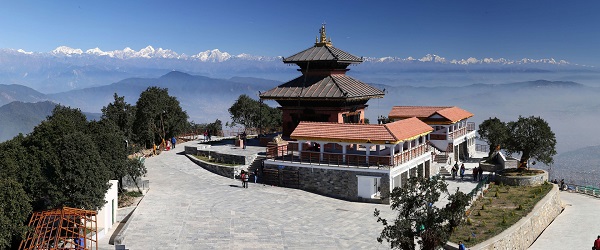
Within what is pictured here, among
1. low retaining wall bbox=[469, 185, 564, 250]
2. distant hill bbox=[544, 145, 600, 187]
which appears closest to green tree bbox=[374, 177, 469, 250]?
low retaining wall bbox=[469, 185, 564, 250]

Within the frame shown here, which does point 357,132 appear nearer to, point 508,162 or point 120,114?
point 508,162

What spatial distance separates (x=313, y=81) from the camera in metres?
39.1

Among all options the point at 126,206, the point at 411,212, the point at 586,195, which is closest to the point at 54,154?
the point at 126,206

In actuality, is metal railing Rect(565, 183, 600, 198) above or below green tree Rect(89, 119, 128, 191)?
below

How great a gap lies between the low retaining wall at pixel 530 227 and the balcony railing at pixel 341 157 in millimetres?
6657

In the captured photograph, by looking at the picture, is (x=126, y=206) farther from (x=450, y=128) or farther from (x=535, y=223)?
(x=450, y=128)

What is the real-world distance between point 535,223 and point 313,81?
17.5 m

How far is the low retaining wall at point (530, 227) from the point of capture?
22594 mm

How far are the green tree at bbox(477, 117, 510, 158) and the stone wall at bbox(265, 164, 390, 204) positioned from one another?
474 inches

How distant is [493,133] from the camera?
3956cm

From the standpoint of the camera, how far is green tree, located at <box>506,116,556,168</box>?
33.7 m

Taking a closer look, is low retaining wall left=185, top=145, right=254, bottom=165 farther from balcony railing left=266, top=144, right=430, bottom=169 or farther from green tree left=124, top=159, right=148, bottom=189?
green tree left=124, top=159, right=148, bottom=189

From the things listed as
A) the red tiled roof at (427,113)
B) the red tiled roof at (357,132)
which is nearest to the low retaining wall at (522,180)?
the red tiled roof at (357,132)

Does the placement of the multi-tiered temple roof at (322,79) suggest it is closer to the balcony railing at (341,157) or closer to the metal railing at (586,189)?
the balcony railing at (341,157)
